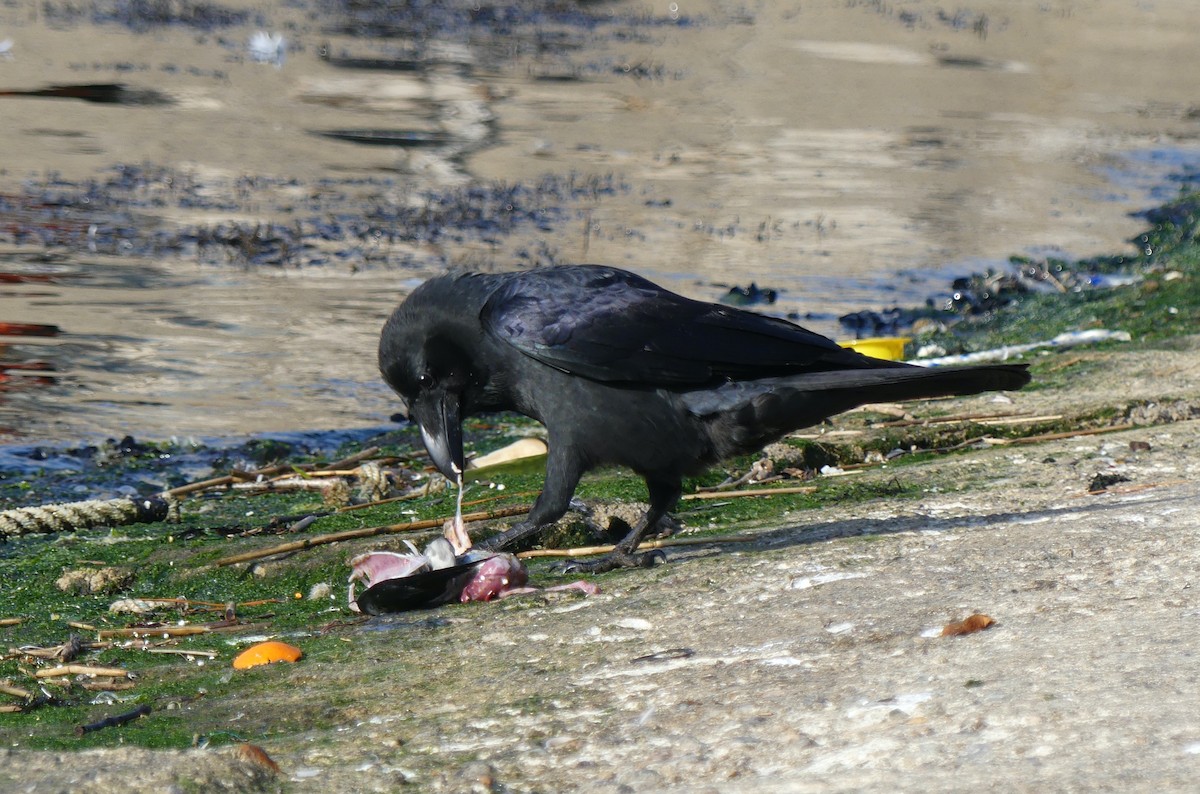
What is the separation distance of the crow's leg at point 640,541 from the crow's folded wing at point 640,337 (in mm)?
357

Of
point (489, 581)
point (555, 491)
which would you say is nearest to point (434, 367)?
point (555, 491)

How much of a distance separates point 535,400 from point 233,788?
2.00m

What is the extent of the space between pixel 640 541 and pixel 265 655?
1389mm

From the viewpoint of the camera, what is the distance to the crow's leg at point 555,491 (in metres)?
4.48

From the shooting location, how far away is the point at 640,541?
4750 mm

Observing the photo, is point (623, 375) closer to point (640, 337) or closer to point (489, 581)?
point (640, 337)

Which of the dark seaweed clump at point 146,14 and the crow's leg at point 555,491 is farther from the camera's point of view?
the dark seaweed clump at point 146,14

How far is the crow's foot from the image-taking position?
15.0 feet

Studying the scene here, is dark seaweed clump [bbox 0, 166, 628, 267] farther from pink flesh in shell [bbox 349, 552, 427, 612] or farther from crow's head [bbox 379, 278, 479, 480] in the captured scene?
pink flesh in shell [bbox 349, 552, 427, 612]

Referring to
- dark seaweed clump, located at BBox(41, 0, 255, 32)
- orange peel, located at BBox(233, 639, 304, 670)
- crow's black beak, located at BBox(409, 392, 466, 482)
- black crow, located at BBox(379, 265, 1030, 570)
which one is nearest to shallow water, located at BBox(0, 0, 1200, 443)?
dark seaweed clump, located at BBox(41, 0, 255, 32)

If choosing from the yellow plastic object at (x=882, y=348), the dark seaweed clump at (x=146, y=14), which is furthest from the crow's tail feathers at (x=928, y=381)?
the dark seaweed clump at (x=146, y=14)

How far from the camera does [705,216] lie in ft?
44.8

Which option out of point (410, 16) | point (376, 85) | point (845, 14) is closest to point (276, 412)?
point (376, 85)

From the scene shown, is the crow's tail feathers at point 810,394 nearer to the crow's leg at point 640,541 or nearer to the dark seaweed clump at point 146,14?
the crow's leg at point 640,541
